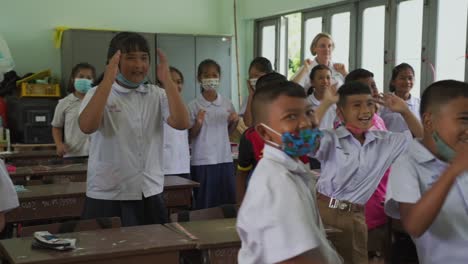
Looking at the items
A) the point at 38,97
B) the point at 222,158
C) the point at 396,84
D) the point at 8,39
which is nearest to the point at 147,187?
the point at 222,158

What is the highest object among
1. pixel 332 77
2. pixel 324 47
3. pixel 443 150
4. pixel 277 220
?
pixel 324 47

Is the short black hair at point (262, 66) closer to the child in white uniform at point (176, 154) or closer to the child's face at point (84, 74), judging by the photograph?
the child in white uniform at point (176, 154)

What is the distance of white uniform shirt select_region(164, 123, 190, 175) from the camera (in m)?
4.82

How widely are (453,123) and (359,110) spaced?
1086 mm

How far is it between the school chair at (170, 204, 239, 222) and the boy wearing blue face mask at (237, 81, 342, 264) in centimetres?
125

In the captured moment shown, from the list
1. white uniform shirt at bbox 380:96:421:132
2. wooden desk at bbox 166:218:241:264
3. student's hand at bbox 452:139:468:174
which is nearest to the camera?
student's hand at bbox 452:139:468:174

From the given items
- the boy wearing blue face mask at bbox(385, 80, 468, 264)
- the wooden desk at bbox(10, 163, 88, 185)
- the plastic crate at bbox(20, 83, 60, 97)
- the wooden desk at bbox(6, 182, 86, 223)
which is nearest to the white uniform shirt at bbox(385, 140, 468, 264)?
the boy wearing blue face mask at bbox(385, 80, 468, 264)

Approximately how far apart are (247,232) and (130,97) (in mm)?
1473

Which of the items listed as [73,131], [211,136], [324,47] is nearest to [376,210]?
[211,136]

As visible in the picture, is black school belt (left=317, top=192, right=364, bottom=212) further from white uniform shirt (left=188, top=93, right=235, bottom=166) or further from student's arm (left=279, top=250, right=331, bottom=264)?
white uniform shirt (left=188, top=93, right=235, bottom=166)

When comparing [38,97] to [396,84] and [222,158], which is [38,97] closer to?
[222,158]

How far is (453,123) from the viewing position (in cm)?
181

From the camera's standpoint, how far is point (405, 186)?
1801 millimetres

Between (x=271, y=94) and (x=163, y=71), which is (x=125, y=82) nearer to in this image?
(x=163, y=71)
